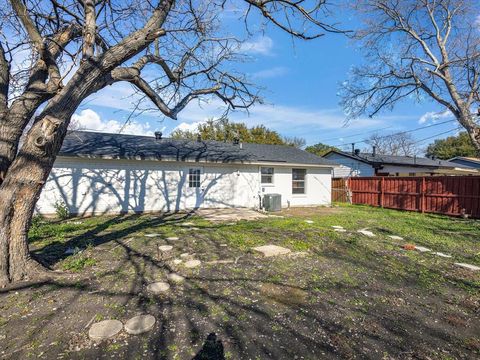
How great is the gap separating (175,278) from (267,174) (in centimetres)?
1026

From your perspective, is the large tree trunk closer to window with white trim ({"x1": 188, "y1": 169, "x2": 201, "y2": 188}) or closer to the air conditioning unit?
window with white trim ({"x1": 188, "y1": 169, "x2": 201, "y2": 188})

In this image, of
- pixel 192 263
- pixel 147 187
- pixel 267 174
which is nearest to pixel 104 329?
pixel 192 263

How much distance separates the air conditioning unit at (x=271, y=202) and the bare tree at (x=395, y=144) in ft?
121

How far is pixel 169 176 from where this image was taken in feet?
39.0

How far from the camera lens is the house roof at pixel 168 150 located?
10.8 meters

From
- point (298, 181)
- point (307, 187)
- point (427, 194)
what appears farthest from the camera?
point (307, 187)

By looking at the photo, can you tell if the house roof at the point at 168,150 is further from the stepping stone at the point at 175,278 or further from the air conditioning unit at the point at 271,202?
the stepping stone at the point at 175,278

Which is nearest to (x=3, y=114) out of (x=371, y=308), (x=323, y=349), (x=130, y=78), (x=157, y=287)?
(x=130, y=78)

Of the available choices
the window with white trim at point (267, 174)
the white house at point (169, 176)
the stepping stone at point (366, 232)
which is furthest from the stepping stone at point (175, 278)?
the window with white trim at point (267, 174)

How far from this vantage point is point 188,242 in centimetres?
599

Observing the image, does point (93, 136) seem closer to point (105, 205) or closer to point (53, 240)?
point (105, 205)

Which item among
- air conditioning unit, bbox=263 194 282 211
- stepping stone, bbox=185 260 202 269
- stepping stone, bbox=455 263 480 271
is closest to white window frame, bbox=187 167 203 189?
air conditioning unit, bbox=263 194 282 211

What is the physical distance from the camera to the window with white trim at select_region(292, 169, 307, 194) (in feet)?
47.5

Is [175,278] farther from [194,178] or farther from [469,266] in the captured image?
[194,178]
